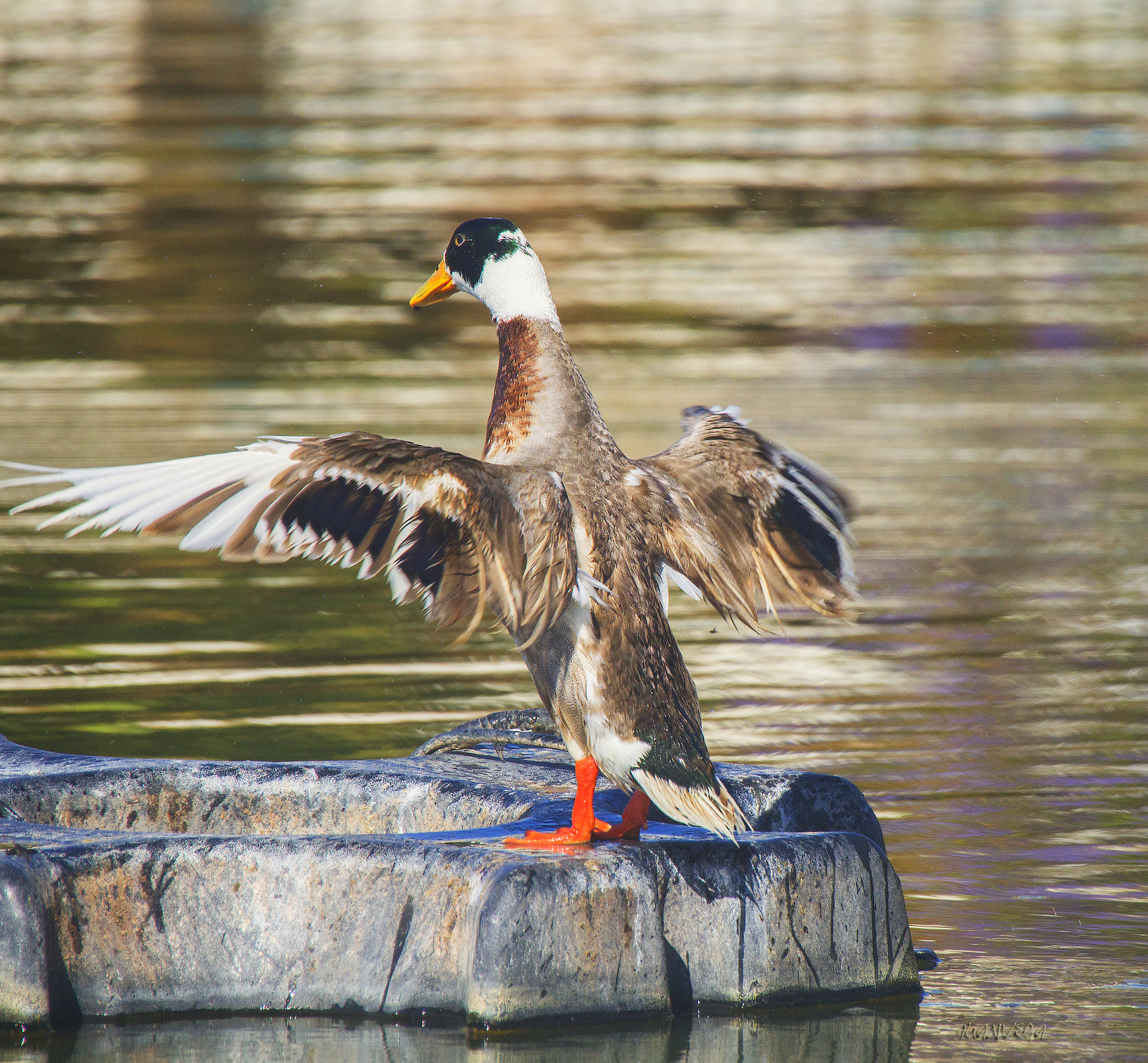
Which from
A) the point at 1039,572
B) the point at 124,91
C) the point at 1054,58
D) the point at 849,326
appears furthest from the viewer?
the point at 1054,58

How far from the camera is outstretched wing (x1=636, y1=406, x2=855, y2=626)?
215 inches

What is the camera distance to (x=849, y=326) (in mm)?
16344

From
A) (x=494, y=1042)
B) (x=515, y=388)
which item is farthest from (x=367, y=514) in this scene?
(x=494, y=1042)

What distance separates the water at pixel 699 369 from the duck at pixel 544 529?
0.69 metres

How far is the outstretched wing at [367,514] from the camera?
4723mm

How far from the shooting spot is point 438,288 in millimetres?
5938

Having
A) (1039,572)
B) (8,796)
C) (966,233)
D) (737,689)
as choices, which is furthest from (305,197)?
(8,796)

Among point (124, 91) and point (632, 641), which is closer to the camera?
point (632, 641)

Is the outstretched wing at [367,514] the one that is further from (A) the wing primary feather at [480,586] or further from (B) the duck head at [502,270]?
(B) the duck head at [502,270]

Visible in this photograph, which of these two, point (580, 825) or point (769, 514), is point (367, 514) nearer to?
point (580, 825)

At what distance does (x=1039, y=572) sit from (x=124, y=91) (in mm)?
19588

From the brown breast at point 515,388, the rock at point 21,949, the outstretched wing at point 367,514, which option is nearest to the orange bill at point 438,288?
the brown breast at point 515,388

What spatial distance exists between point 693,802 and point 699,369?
385 inches

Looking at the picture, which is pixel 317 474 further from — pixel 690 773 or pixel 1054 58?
pixel 1054 58
